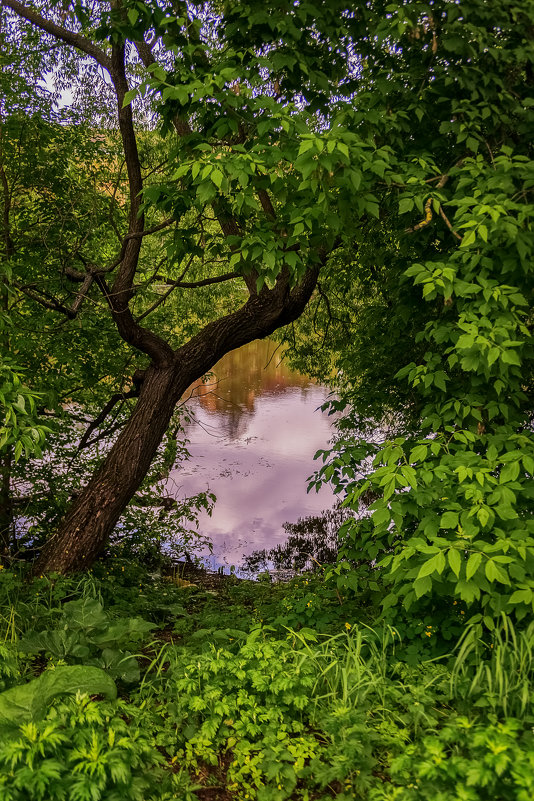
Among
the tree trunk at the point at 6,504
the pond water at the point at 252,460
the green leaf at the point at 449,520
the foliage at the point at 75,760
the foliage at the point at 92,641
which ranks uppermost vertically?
the pond water at the point at 252,460

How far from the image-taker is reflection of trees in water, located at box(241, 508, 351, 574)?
8008 millimetres

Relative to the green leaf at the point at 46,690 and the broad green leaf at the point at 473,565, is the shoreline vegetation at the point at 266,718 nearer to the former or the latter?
the green leaf at the point at 46,690

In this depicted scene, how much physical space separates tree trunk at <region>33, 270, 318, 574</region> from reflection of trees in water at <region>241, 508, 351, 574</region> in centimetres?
351

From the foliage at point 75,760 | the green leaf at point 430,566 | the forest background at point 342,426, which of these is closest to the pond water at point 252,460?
the forest background at point 342,426

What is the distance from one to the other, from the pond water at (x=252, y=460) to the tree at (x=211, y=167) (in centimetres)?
113

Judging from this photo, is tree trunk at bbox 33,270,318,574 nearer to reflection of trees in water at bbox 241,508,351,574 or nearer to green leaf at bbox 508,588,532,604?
green leaf at bbox 508,588,532,604

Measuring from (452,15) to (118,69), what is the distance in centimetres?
264

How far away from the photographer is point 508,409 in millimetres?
2861

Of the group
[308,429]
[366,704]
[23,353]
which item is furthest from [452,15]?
[308,429]

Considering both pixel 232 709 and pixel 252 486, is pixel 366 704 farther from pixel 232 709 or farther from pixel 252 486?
pixel 252 486

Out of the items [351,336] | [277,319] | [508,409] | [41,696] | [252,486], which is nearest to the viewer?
[41,696]

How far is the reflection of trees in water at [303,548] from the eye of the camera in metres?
8.01

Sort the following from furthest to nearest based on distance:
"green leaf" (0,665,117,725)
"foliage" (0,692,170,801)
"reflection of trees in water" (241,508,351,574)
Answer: "reflection of trees in water" (241,508,351,574) < "green leaf" (0,665,117,725) < "foliage" (0,692,170,801)

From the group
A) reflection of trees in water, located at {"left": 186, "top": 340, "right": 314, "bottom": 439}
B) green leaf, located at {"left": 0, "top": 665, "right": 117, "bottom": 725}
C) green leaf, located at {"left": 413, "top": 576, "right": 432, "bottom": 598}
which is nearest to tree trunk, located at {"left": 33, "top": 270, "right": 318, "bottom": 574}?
green leaf, located at {"left": 0, "top": 665, "right": 117, "bottom": 725}
